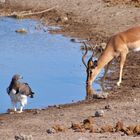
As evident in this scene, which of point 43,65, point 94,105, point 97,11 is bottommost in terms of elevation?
point 94,105

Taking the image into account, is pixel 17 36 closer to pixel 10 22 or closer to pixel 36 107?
pixel 10 22

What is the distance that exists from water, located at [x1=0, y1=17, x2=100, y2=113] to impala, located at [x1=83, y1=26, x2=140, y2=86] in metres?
0.39

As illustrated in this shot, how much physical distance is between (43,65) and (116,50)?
2.55 meters

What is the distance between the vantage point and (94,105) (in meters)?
12.8

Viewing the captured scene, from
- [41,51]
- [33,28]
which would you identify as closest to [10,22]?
[33,28]

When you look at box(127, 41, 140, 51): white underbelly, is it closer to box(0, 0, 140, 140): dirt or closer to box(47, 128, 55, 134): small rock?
box(0, 0, 140, 140): dirt

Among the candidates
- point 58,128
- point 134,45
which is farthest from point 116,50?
point 58,128

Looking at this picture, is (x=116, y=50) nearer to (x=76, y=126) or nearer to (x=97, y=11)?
(x=76, y=126)

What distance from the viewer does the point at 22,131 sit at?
10609 mm

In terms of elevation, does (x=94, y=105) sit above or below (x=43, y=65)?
below

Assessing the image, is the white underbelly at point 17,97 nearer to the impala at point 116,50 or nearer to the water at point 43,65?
the water at point 43,65

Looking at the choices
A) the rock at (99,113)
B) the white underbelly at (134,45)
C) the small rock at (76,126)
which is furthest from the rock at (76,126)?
the white underbelly at (134,45)

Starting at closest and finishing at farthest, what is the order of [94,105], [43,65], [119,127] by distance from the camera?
[119,127] → [94,105] → [43,65]

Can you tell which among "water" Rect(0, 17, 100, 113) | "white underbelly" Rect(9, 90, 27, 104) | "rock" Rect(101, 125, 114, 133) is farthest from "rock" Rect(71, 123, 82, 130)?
"water" Rect(0, 17, 100, 113)
